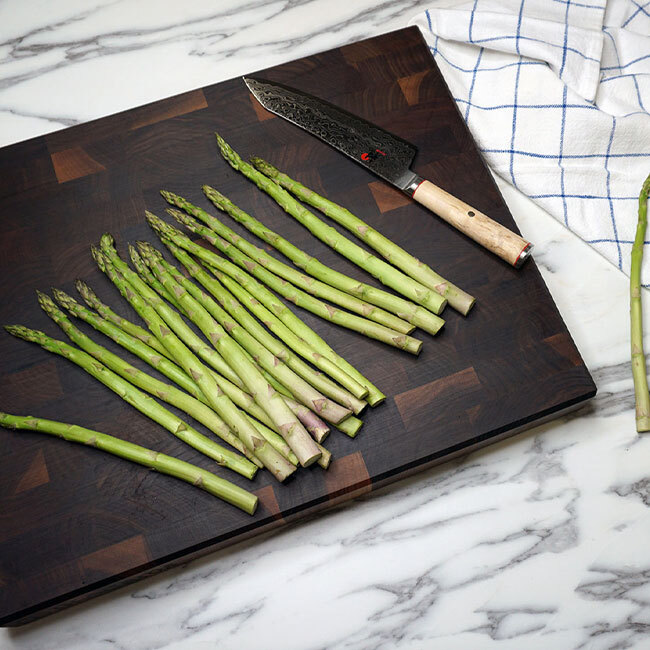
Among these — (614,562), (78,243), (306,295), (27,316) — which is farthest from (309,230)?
(614,562)

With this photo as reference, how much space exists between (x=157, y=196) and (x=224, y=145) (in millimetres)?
347

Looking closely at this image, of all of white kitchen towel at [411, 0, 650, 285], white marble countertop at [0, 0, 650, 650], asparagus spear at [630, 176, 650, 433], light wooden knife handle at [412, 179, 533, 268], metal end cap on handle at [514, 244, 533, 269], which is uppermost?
white kitchen towel at [411, 0, 650, 285]

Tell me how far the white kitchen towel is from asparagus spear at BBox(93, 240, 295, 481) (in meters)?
1.52

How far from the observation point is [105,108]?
333cm

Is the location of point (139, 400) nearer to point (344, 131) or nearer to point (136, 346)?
point (136, 346)

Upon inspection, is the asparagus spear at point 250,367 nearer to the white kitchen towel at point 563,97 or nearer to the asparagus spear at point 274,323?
the asparagus spear at point 274,323

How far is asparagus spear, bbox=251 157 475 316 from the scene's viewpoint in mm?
2580

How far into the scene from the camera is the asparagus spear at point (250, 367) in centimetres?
236

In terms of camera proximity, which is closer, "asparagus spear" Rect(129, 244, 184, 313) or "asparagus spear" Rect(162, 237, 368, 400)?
"asparagus spear" Rect(162, 237, 368, 400)

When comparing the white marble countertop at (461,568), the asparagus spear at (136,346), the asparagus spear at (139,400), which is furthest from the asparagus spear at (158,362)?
the white marble countertop at (461,568)

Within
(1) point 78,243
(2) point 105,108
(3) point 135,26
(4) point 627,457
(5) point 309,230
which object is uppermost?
(3) point 135,26

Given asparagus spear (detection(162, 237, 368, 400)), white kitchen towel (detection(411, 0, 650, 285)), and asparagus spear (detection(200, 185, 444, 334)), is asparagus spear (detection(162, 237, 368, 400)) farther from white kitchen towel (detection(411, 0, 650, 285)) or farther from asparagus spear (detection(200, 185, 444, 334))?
white kitchen towel (detection(411, 0, 650, 285))

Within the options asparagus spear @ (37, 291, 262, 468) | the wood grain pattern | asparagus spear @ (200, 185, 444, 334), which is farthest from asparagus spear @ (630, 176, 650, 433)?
the wood grain pattern

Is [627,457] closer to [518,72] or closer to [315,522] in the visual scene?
[315,522]
